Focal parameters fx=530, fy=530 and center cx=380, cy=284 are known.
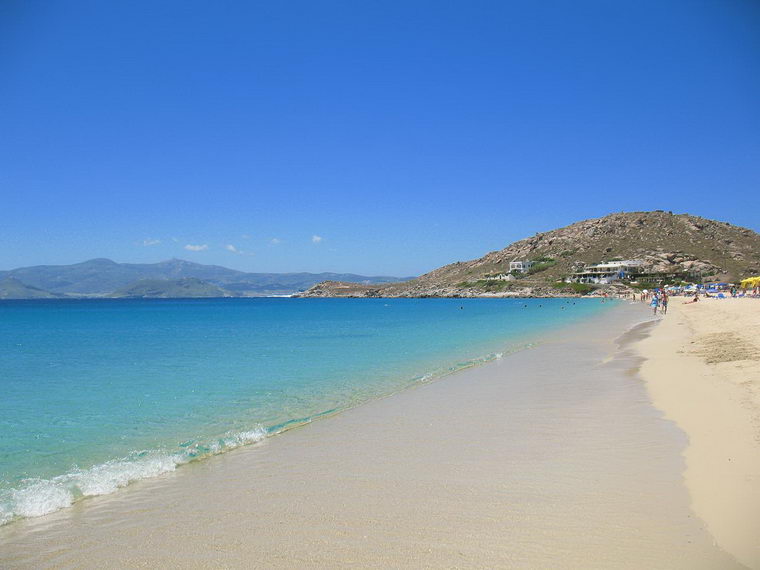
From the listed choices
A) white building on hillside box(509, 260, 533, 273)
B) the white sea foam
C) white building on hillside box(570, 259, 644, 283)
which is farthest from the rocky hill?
the white sea foam

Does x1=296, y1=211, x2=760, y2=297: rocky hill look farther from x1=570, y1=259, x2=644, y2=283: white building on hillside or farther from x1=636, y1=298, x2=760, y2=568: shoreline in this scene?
x1=636, y1=298, x2=760, y2=568: shoreline

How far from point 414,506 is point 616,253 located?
513 feet

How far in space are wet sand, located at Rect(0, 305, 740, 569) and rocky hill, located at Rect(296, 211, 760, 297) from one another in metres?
127

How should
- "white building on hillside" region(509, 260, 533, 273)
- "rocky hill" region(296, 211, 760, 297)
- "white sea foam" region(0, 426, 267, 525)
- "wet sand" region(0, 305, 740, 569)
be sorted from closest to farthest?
"wet sand" region(0, 305, 740, 569) → "white sea foam" region(0, 426, 267, 525) → "rocky hill" region(296, 211, 760, 297) → "white building on hillside" region(509, 260, 533, 273)

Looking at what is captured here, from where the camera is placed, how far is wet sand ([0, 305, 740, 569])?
4.52 m

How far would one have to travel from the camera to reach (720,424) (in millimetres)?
8688

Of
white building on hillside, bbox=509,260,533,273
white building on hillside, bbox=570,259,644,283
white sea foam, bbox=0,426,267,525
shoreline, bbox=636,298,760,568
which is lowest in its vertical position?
white sea foam, bbox=0,426,267,525

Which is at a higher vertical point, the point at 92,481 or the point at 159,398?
the point at 92,481

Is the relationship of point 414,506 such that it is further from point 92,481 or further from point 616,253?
point 616,253

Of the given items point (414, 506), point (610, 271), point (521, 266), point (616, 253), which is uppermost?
point (616, 253)

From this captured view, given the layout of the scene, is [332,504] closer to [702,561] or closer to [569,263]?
[702,561]

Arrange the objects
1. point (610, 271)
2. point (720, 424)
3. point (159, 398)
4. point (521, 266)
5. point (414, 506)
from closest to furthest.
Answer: point (414, 506), point (720, 424), point (159, 398), point (610, 271), point (521, 266)

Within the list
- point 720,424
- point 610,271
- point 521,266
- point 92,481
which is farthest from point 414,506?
point 521,266

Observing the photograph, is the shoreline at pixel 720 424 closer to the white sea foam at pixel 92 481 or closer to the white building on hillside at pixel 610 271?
the white sea foam at pixel 92 481
